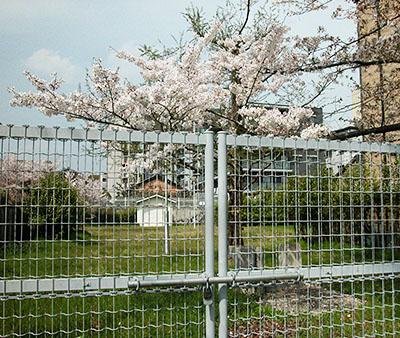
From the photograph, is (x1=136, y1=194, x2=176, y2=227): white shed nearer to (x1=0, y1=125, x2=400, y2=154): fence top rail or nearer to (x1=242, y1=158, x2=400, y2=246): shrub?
(x1=0, y1=125, x2=400, y2=154): fence top rail

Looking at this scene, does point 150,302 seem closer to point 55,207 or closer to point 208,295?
point 208,295

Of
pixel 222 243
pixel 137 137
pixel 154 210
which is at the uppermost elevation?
pixel 137 137

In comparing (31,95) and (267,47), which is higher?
(267,47)

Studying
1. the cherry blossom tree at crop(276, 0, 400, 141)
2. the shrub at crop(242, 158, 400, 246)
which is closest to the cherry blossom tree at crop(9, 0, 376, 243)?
the cherry blossom tree at crop(276, 0, 400, 141)

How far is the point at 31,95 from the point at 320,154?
15.5ft

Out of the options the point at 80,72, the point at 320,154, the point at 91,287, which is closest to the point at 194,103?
the point at 80,72

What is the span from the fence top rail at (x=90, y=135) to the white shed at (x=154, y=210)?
15.1 inches

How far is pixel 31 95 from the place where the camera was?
5.98 metres

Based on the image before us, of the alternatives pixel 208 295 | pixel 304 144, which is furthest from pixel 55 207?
pixel 304 144

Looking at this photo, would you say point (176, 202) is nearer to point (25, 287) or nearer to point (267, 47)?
point (25, 287)

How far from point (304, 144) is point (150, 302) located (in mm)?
1856

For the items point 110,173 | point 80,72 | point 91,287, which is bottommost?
point 91,287

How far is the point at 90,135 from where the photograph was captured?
94.5 inches

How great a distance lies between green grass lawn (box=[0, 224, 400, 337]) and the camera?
2.37 m
